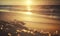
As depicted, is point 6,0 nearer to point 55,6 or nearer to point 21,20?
point 21,20

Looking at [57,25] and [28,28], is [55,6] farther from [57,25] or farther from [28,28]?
[28,28]

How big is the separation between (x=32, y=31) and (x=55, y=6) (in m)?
0.35

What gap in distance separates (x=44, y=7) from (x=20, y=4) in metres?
0.26

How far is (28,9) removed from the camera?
138 cm

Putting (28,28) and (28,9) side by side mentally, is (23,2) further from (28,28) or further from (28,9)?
(28,28)

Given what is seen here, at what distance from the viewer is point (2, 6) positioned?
1.42 m

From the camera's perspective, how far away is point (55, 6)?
4.37ft

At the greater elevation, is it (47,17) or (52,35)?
(47,17)

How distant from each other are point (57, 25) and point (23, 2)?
427 mm

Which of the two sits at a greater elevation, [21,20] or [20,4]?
[20,4]

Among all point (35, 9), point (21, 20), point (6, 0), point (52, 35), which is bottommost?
point (52, 35)

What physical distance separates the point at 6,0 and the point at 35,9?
0.33 m

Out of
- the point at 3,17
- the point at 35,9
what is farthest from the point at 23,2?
the point at 3,17

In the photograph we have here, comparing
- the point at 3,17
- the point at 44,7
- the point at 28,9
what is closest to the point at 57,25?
the point at 44,7
